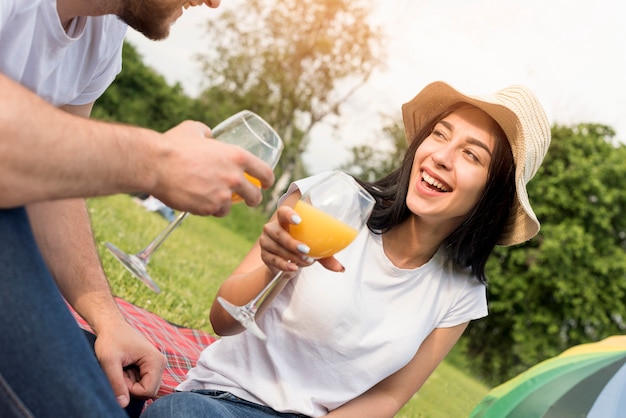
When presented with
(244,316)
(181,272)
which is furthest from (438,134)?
(181,272)

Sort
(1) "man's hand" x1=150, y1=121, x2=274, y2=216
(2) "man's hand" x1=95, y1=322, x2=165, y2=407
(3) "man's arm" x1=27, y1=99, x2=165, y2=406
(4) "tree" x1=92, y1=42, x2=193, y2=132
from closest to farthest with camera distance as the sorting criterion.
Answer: (1) "man's hand" x1=150, y1=121, x2=274, y2=216
(2) "man's hand" x1=95, y1=322, x2=165, y2=407
(3) "man's arm" x1=27, y1=99, x2=165, y2=406
(4) "tree" x1=92, y1=42, x2=193, y2=132

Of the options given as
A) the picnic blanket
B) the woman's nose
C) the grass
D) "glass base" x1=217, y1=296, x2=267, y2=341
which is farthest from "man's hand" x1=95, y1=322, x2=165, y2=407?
the grass

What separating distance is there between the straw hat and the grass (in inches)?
106

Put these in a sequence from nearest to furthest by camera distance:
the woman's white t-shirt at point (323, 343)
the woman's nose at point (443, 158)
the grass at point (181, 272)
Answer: the woman's white t-shirt at point (323, 343)
the woman's nose at point (443, 158)
the grass at point (181, 272)

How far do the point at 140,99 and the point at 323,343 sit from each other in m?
21.9

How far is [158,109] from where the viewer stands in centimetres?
2442

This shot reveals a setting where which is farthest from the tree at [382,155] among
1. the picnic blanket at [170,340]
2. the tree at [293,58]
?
the picnic blanket at [170,340]

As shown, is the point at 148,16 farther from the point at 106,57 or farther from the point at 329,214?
the point at 329,214

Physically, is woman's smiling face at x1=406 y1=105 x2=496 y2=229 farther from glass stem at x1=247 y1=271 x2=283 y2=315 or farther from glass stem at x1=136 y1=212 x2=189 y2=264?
glass stem at x1=136 y1=212 x2=189 y2=264

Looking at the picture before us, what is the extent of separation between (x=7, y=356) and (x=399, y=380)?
174 cm

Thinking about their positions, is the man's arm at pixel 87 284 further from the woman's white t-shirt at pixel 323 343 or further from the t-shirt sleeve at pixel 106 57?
the t-shirt sleeve at pixel 106 57

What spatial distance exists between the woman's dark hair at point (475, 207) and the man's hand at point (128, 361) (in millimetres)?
1010

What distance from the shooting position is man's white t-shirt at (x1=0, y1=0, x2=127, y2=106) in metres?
2.28

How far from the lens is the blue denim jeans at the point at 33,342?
159cm
